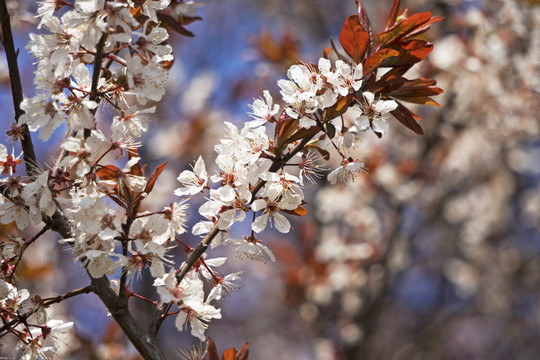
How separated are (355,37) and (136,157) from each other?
1.96ft

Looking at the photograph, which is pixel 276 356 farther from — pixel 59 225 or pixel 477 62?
pixel 59 225

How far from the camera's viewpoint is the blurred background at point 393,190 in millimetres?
3645

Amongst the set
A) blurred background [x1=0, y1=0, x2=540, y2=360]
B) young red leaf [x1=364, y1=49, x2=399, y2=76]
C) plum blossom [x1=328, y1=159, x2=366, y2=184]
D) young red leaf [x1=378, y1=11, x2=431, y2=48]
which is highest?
young red leaf [x1=378, y1=11, x2=431, y2=48]

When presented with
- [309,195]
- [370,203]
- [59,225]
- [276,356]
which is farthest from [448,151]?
[276,356]

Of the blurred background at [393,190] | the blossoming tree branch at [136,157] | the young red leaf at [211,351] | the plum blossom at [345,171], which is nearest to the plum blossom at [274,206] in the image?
the blossoming tree branch at [136,157]

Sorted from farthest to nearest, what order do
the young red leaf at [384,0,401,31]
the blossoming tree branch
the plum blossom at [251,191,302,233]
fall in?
the young red leaf at [384,0,401,31] → the plum blossom at [251,191,302,233] → the blossoming tree branch

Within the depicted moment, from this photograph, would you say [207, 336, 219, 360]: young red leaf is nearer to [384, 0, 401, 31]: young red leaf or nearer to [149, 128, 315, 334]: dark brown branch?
[149, 128, 315, 334]: dark brown branch

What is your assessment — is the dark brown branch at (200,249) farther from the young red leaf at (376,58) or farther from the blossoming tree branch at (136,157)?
the young red leaf at (376,58)

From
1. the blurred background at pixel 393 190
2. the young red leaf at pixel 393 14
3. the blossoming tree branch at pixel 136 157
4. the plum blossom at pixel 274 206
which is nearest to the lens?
the blossoming tree branch at pixel 136 157

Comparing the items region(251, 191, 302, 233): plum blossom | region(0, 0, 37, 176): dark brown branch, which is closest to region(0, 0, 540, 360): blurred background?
region(0, 0, 37, 176): dark brown branch

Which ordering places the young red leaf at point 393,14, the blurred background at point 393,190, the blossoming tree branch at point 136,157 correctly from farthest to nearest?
the blurred background at point 393,190, the young red leaf at point 393,14, the blossoming tree branch at point 136,157

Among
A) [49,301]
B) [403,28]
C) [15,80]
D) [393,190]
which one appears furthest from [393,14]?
[393,190]

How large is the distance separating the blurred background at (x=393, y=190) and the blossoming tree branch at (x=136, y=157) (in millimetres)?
895

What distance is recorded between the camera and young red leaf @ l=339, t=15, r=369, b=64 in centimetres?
125
